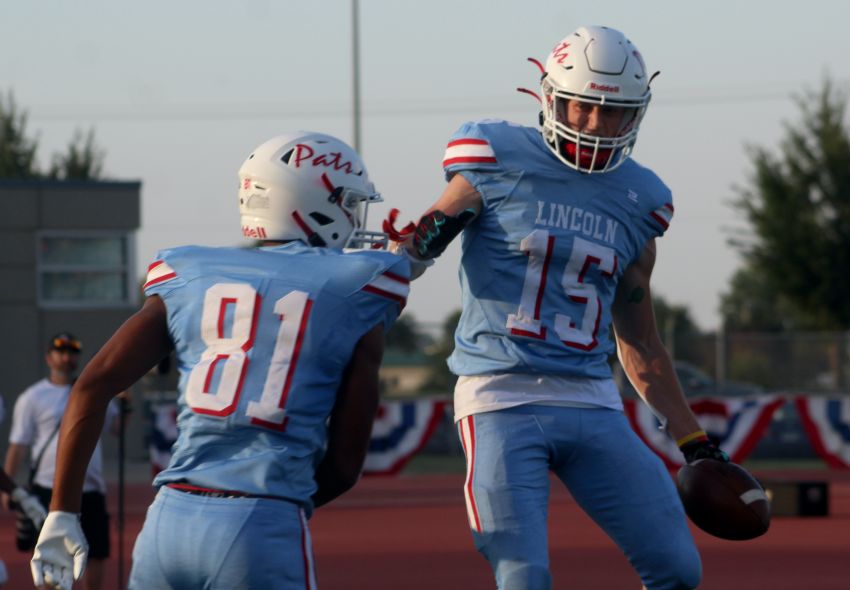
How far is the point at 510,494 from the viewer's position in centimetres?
463

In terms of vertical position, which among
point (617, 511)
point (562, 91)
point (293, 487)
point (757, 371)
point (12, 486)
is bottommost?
point (757, 371)

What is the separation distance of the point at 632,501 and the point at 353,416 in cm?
144

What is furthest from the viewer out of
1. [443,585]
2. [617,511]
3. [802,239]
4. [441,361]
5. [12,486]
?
[802,239]

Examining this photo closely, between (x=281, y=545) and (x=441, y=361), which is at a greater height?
(x=281, y=545)

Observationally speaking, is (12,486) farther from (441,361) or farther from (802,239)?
(802,239)

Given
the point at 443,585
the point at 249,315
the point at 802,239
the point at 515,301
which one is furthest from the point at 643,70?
the point at 802,239

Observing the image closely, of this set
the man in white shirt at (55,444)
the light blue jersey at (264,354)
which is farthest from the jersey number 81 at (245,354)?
the man in white shirt at (55,444)

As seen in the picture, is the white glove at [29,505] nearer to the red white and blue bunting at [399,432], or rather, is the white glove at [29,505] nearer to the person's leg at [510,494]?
the person's leg at [510,494]

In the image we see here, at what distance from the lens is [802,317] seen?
33406mm

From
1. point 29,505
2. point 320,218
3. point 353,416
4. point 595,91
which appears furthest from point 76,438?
point 29,505

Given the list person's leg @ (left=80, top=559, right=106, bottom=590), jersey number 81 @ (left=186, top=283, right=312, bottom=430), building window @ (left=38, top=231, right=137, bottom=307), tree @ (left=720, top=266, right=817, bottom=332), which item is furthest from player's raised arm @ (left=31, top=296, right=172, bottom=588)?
tree @ (left=720, top=266, right=817, bottom=332)

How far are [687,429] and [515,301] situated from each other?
0.79 m

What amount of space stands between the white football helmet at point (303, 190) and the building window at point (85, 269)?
19.8 metres

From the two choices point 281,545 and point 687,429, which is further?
point 687,429
